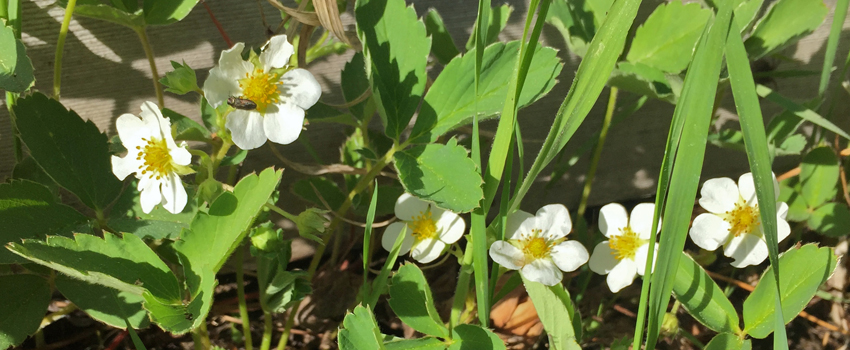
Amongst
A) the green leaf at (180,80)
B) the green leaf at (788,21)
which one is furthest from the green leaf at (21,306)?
the green leaf at (788,21)

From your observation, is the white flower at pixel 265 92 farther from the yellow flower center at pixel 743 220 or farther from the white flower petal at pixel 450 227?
the yellow flower center at pixel 743 220

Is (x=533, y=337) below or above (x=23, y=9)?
below

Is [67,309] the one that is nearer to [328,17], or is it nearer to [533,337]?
[328,17]

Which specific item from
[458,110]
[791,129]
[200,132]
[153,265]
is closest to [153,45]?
[200,132]

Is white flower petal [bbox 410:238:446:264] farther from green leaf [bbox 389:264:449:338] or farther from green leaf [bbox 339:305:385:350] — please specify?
green leaf [bbox 339:305:385:350]

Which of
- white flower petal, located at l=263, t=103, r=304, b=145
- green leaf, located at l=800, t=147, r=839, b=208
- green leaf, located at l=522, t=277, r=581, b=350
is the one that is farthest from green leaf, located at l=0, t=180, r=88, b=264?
green leaf, located at l=800, t=147, r=839, b=208

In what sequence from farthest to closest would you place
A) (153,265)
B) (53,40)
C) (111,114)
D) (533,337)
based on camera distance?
(533,337) → (111,114) → (53,40) → (153,265)
